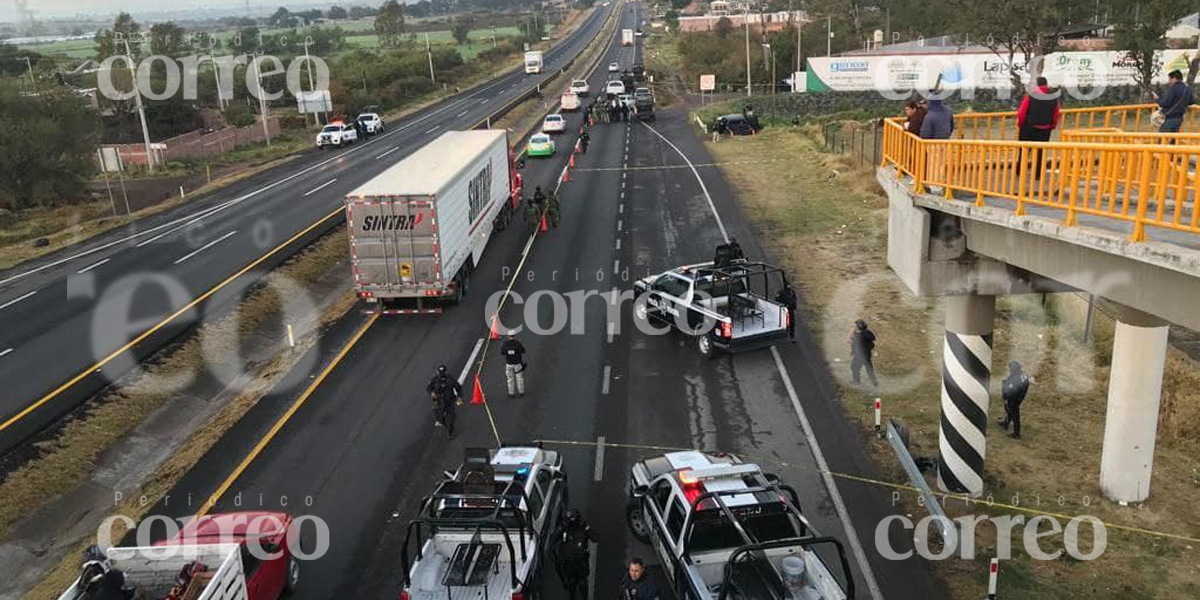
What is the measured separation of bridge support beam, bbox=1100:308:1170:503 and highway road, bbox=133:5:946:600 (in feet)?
11.4

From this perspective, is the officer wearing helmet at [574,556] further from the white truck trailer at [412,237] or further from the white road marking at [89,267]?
the white road marking at [89,267]

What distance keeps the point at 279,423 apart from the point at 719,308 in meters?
10.5

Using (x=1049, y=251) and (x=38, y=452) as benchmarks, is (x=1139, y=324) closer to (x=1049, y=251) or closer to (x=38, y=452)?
(x=1049, y=251)

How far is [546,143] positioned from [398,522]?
4242cm

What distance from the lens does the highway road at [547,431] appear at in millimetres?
13609

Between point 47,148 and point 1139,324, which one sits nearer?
point 1139,324

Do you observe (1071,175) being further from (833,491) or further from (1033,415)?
(1033,415)

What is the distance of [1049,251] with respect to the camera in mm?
11180

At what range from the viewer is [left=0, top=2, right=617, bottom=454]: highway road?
20828 mm

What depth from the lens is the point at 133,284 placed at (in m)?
28.5

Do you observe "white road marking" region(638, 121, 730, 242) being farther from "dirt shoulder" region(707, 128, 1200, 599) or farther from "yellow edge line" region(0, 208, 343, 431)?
"yellow edge line" region(0, 208, 343, 431)

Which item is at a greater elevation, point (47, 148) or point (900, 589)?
point (47, 148)

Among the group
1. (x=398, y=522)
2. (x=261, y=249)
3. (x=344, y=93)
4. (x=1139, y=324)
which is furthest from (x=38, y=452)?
(x=344, y=93)

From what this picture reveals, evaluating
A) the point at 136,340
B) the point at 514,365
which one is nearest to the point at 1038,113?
the point at 514,365
